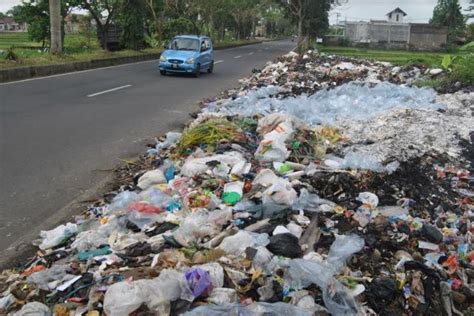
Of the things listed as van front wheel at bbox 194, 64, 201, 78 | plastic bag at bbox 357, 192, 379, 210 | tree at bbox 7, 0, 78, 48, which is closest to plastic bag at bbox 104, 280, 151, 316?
plastic bag at bbox 357, 192, 379, 210

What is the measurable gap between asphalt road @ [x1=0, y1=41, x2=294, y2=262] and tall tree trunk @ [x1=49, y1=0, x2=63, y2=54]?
13.0ft

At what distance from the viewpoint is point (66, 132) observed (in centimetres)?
857

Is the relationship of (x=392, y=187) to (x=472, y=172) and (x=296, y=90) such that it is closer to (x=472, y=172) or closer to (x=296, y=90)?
(x=472, y=172)

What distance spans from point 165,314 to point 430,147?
5.11m

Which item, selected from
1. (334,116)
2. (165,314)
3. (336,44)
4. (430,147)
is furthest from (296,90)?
(336,44)

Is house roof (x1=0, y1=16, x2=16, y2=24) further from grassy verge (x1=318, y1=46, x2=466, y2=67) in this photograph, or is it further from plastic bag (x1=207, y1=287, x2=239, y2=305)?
plastic bag (x1=207, y1=287, x2=239, y2=305)

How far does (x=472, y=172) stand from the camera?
639 centimetres

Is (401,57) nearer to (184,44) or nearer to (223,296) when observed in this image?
(184,44)

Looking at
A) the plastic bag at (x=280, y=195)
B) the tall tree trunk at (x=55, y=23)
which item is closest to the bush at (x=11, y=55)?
the tall tree trunk at (x=55, y=23)

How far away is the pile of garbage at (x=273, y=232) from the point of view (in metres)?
3.28

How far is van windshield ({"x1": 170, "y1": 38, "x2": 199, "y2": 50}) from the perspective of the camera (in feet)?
67.3

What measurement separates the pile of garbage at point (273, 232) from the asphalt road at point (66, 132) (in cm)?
47

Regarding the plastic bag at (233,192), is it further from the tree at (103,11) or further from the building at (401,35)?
the building at (401,35)

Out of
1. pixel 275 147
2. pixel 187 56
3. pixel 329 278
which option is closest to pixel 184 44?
pixel 187 56
